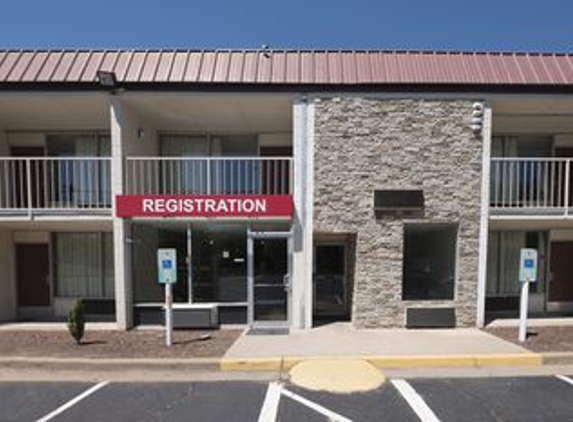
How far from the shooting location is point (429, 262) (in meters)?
10.4

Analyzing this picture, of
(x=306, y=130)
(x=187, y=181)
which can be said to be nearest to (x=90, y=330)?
(x=187, y=181)

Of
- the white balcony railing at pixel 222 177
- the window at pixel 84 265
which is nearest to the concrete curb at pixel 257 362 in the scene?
the window at pixel 84 265

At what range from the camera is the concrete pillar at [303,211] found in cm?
940

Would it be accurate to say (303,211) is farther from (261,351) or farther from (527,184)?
(527,184)

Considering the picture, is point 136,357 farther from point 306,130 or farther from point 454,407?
point 306,130

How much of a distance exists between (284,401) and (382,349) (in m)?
2.82

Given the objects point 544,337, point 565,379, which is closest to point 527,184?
point 544,337

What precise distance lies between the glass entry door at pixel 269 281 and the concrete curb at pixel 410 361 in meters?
2.38

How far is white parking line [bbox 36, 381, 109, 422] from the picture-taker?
546 cm

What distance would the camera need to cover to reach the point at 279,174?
11.2 m

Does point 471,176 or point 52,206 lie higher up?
point 471,176

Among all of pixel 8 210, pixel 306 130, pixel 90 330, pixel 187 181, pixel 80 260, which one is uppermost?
pixel 306 130

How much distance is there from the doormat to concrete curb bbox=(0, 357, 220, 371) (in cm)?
202

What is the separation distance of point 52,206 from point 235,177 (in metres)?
5.24
